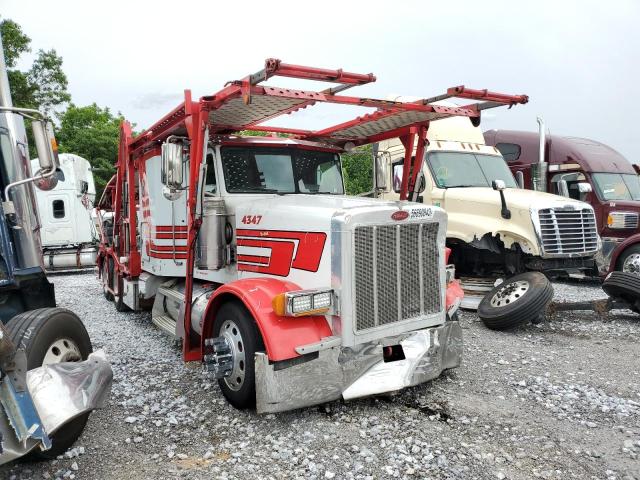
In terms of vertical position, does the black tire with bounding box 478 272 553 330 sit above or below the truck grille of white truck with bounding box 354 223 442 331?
below

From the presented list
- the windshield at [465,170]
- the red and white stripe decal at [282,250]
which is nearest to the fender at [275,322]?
the red and white stripe decal at [282,250]

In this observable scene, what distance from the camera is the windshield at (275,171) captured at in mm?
5227

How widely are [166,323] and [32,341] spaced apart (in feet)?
9.43

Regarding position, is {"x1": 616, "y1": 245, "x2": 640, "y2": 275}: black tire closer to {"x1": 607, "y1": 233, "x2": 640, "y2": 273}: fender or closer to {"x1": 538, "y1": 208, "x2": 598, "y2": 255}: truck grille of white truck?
{"x1": 607, "y1": 233, "x2": 640, "y2": 273}: fender

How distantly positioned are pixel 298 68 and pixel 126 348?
3.77 m

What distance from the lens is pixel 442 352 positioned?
429 cm

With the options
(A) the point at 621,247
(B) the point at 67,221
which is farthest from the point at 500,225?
(B) the point at 67,221

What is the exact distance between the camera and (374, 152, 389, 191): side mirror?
625 cm

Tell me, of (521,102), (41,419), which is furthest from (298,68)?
(41,419)

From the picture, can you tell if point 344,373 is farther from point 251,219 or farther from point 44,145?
point 44,145

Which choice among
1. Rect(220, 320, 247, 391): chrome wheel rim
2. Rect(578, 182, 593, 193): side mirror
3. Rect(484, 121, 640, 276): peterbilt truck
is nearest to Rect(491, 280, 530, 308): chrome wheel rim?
Rect(484, 121, 640, 276): peterbilt truck

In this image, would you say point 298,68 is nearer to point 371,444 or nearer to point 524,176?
point 371,444

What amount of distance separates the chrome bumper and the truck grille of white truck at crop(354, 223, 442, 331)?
6459 millimetres

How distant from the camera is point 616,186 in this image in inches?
416
